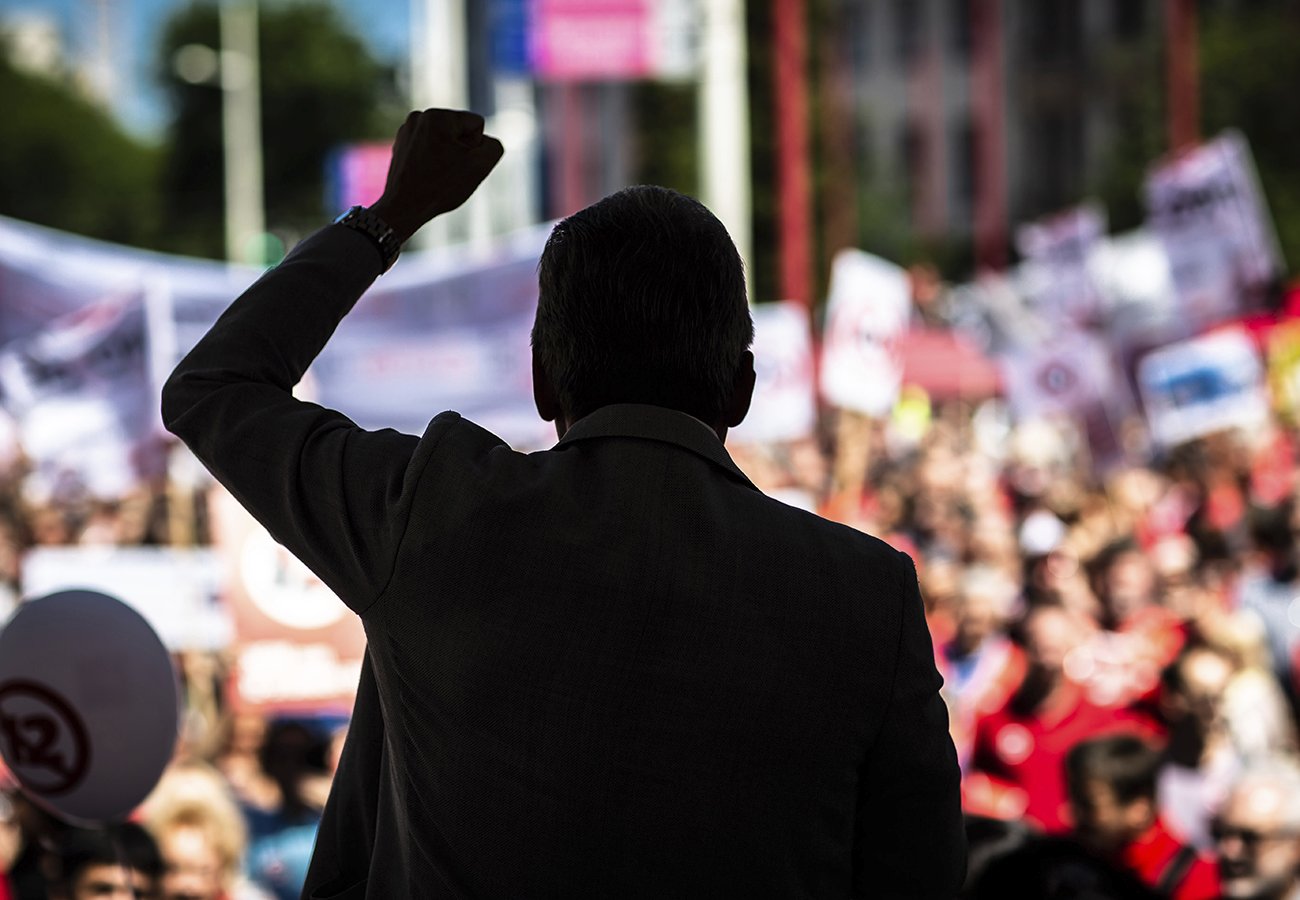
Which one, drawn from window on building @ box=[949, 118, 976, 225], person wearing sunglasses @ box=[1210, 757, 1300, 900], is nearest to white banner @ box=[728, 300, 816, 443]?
person wearing sunglasses @ box=[1210, 757, 1300, 900]

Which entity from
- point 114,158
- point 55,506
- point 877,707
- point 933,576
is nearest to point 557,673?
point 877,707

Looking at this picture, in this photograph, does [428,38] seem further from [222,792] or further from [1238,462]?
[222,792]

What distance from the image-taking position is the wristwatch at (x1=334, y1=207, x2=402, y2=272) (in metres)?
1.78

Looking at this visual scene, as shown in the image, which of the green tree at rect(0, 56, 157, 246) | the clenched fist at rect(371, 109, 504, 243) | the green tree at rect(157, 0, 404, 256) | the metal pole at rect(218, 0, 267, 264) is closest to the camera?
the clenched fist at rect(371, 109, 504, 243)

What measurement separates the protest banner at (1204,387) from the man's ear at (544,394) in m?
9.21

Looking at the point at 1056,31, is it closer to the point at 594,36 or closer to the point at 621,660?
the point at 594,36

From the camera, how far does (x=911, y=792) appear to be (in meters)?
1.57

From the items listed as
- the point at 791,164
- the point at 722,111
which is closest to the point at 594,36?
the point at 722,111

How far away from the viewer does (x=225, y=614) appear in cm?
619

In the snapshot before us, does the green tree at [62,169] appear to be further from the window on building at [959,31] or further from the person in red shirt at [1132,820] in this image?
the person in red shirt at [1132,820]

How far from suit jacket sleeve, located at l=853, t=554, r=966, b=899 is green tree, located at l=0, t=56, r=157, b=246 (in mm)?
52978

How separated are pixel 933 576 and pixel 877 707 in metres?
5.75

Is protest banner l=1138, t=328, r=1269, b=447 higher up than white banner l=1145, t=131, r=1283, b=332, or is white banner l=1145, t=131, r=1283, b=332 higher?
white banner l=1145, t=131, r=1283, b=332

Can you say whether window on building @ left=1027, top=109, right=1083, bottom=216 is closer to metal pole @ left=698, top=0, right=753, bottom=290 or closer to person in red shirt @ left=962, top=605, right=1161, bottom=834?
metal pole @ left=698, top=0, right=753, bottom=290
